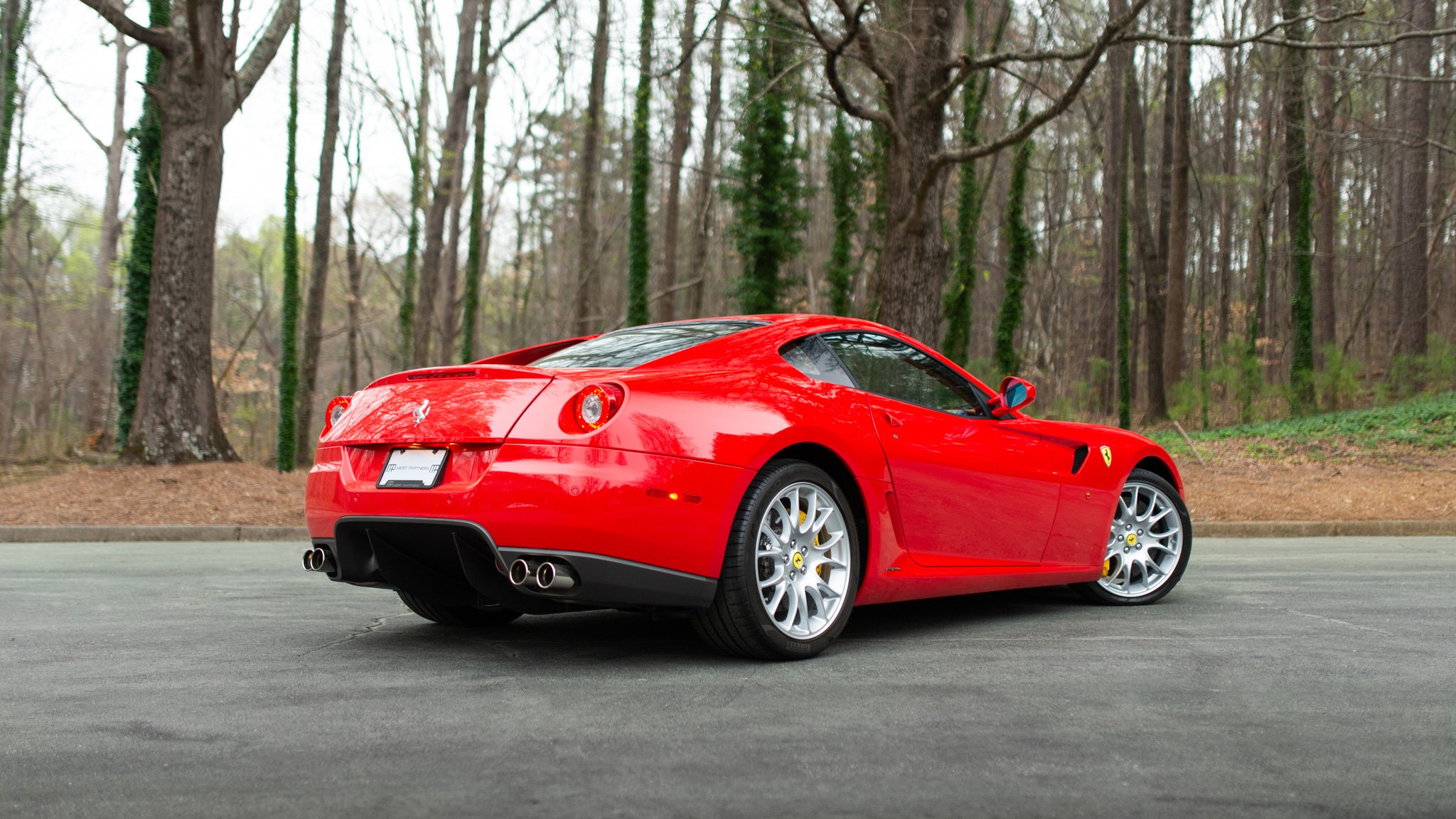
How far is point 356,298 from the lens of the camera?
34500 mm

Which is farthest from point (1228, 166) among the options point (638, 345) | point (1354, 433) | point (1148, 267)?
point (638, 345)

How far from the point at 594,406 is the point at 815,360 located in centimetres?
124

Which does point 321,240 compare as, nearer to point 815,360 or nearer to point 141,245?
point 141,245

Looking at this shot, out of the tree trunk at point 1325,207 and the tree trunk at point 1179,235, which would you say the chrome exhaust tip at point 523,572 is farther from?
the tree trunk at point 1179,235

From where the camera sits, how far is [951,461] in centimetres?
513

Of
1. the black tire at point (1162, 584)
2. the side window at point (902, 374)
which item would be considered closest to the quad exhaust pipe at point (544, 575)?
the side window at point (902, 374)

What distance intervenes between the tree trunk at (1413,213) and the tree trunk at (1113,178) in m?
5.62

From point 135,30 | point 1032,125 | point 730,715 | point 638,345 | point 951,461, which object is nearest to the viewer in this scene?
point 730,715

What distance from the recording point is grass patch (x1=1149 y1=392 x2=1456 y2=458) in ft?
58.5

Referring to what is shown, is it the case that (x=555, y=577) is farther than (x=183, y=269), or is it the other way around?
(x=183, y=269)

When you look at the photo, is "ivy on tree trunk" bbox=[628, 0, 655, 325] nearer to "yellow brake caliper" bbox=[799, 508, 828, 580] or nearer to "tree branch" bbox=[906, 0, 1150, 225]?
"tree branch" bbox=[906, 0, 1150, 225]

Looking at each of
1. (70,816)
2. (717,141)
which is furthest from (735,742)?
(717,141)

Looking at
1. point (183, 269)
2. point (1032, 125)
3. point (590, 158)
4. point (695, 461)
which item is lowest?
point (695, 461)

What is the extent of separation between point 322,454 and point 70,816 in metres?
2.15
